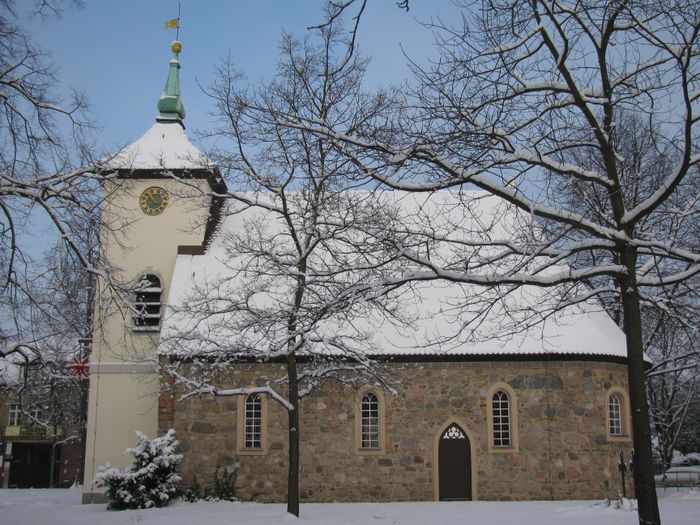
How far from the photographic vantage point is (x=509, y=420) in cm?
2039

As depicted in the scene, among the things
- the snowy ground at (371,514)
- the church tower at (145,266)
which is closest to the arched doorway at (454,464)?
the snowy ground at (371,514)

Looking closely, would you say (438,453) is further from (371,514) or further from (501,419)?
(371,514)

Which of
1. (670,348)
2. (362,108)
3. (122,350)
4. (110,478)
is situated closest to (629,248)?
(362,108)

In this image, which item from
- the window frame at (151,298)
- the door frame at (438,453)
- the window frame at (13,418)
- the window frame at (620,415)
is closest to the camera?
the door frame at (438,453)

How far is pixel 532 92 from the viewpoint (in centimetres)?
876

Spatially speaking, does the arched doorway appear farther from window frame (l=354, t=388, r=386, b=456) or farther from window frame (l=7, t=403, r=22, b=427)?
window frame (l=7, t=403, r=22, b=427)

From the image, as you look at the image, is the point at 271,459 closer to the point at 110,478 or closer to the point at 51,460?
the point at 110,478

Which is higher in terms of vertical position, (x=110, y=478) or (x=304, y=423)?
(x=304, y=423)

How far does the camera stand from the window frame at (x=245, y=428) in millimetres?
20547

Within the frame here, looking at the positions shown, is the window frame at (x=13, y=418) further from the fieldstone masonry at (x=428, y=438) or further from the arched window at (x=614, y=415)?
the arched window at (x=614, y=415)

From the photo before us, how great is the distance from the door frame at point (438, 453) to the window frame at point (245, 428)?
4.41m

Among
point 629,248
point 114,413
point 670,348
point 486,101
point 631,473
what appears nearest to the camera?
point 486,101

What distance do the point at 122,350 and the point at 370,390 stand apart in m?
7.17

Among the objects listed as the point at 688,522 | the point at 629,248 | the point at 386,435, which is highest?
the point at 629,248
